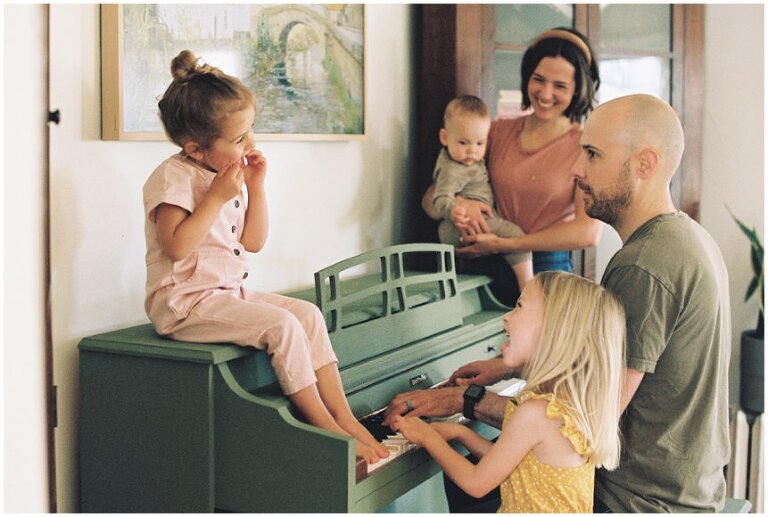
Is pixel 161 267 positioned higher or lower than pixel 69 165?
lower

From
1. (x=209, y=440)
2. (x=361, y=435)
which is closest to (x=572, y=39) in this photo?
(x=361, y=435)

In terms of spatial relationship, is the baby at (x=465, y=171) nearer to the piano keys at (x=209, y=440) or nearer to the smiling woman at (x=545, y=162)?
the smiling woman at (x=545, y=162)

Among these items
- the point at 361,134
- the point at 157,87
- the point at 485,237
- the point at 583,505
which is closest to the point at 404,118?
the point at 361,134

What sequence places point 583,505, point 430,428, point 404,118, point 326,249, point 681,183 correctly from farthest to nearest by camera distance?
point 681,183
point 404,118
point 326,249
point 430,428
point 583,505

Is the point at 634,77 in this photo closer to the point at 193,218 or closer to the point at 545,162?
the point at 545,162

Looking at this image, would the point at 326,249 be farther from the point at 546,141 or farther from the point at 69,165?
the point at 69,165

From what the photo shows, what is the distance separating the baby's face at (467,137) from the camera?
11.1ft

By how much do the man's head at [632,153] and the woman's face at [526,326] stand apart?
0.98ft

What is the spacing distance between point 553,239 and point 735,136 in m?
1.82

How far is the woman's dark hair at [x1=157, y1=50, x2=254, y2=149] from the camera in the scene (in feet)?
7.32

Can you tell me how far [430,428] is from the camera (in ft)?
7.72

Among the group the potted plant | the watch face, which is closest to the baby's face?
the watch face

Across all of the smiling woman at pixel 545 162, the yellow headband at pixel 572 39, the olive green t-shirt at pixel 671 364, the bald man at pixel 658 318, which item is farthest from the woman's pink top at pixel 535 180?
the olive green t-shirt at pixel 671 364

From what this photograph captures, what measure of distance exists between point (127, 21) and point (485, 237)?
1422mm
